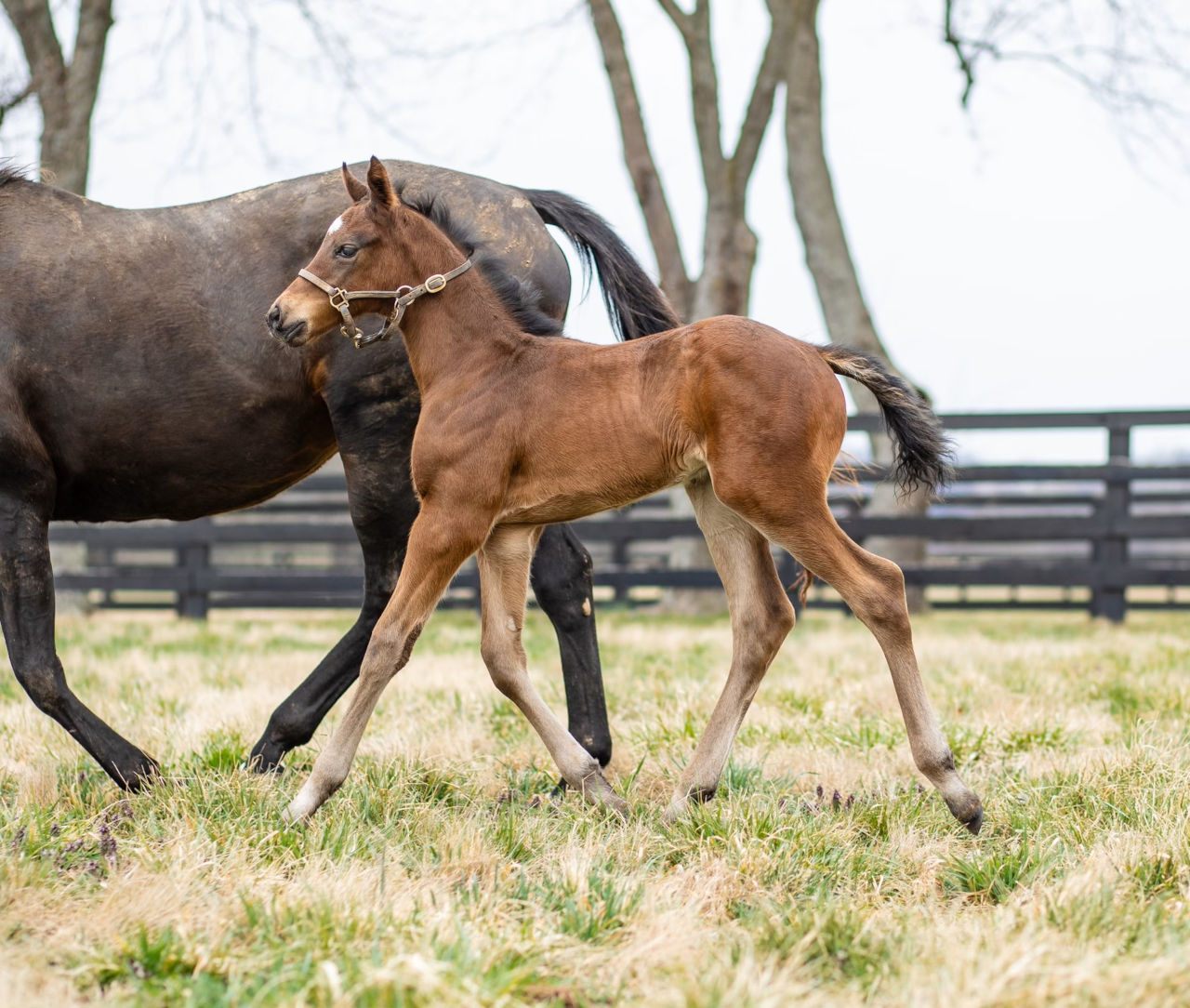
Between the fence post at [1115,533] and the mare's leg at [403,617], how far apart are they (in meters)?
8.39

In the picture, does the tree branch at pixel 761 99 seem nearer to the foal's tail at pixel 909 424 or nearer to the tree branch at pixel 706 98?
the tree branch at pixel 706 98

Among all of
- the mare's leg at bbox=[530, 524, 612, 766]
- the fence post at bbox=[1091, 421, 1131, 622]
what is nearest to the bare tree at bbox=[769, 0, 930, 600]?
the fence post at bbox=[1091, 421, 1131, 622]

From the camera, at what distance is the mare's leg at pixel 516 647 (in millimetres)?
3312

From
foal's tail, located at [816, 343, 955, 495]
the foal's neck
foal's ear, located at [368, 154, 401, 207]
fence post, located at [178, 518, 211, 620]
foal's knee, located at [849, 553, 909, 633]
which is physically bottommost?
fence post, located at [178, 518, 211, 620]

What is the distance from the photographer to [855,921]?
2258 mm

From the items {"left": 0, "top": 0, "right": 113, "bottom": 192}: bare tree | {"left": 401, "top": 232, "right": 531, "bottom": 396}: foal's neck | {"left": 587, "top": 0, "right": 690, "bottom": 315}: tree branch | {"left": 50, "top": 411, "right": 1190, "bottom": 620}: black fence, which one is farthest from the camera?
{"left": 587, "top": 0, "right": 690, "bottom": 315}: tree branch

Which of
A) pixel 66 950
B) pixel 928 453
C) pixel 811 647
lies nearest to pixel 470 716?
pixel 928 453

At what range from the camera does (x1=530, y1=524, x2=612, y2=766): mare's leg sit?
13.1ft

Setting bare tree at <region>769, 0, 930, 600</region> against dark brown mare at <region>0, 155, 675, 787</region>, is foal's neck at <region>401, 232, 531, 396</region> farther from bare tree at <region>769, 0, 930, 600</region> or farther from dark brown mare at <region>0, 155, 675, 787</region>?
bare tree at <region>769, 0, 930, 600</region>

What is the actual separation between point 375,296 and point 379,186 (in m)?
0.30

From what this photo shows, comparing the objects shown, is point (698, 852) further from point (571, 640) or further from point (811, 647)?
point (811, 647)

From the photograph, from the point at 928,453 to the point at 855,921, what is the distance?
1.42m

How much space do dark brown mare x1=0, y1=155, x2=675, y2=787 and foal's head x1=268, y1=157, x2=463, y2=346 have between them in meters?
0.37

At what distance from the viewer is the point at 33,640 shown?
359 centimetres
